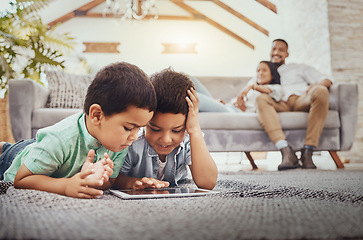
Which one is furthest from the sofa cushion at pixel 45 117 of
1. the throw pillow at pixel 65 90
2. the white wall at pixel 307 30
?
the white wall at pixel 307 30

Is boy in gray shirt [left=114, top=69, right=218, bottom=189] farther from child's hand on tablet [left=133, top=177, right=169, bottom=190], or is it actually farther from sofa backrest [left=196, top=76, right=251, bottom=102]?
sofa backrest [left=196, top=76, right=251, bottom=102]

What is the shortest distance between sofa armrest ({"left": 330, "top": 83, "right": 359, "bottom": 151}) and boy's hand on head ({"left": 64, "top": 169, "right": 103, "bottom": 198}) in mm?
2167

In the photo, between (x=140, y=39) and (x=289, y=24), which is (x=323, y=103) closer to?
(x=289, y=24)

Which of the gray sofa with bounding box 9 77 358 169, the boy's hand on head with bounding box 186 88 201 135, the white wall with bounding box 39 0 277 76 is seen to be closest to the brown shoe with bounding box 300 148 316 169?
the gray sofa with bounding box 9 77 358 169

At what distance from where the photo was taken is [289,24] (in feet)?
15.7

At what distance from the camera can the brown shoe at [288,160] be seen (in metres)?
2.12

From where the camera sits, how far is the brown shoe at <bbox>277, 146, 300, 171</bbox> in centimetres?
212

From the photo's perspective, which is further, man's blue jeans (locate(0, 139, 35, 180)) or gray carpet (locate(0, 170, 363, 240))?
man's blue jeans (locate(0, 139, 35, 180))

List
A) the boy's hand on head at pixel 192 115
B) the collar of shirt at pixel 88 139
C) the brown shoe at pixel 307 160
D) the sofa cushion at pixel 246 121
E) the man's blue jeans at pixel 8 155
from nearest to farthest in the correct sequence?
1. the collar of shirt at pixel 88 139
2. the boy's hand on head at pixel 192 115
3. the man's blue jeans at pixel 8 155
4. the brown shoe at pixel 307 160
5. the sofa cushion at pixel 246 121

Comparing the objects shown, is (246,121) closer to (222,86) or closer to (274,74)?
(274,74)

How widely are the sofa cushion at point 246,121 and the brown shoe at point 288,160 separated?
25 centimetres

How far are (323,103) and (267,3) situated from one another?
355cm

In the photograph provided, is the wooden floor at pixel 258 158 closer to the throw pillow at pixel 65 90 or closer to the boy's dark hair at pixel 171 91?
the throw pillow at pixel 65 90

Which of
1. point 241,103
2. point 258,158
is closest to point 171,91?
point 241,103
